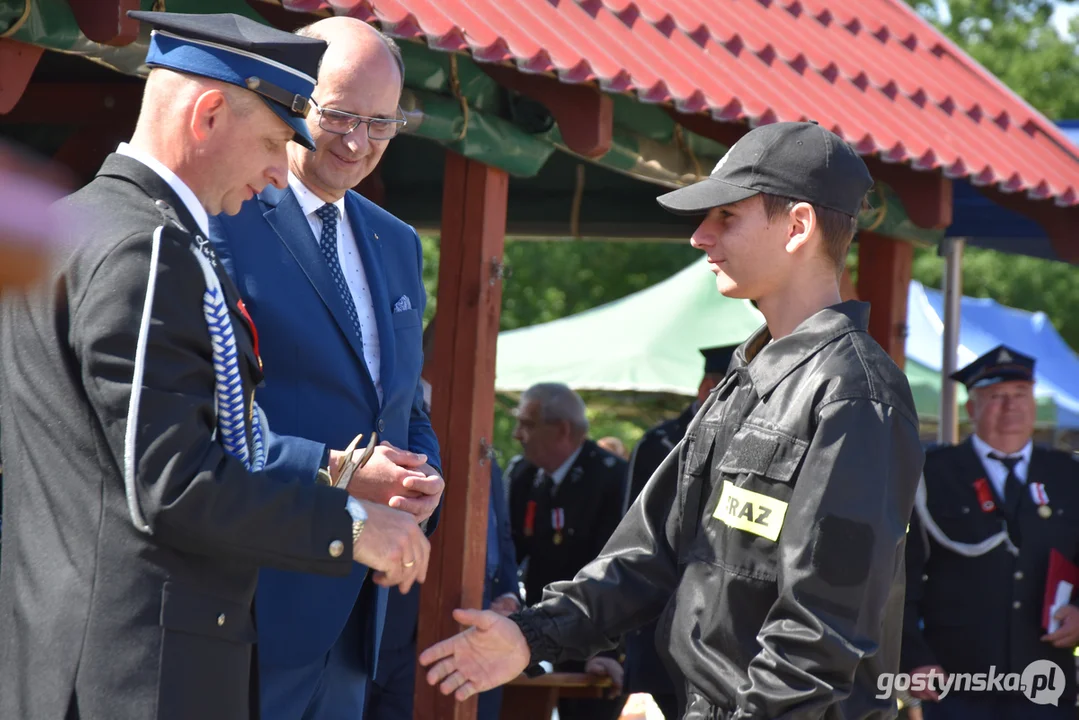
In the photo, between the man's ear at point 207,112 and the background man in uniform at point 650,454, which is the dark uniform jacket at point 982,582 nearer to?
the background man in uniform at point 650,454

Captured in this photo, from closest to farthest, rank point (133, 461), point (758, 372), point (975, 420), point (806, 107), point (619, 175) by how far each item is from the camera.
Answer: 1. point (133, 461)
2. point (758, 372)
3. point (806, 107)
4. point (975, 420)
5. point (619, 175)

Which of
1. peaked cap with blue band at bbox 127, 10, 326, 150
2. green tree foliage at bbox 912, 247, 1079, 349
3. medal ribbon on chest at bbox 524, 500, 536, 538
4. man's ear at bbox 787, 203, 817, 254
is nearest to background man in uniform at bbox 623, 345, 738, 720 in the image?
medal ribbon on chest at bbox 524, 500, 536, 538

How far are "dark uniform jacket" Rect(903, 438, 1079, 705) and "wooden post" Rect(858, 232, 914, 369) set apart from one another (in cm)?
80

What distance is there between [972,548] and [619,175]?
2.44 m

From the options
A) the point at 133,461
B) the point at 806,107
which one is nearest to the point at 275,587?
the point at 133,461

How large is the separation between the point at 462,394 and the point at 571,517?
3083 mm

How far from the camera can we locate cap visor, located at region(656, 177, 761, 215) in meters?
2.46

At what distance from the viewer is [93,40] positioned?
304 cm

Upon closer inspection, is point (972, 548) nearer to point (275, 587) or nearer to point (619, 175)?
point (619, 175)

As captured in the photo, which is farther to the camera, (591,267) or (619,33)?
(591,267)

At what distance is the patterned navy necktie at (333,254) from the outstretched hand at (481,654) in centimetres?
61

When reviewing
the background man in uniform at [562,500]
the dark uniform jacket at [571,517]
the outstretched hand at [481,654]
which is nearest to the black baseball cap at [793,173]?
the outstretched hand at [481,654]

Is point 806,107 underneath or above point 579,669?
above

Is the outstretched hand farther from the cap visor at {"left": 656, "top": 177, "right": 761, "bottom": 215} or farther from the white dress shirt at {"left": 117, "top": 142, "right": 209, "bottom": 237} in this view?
the white dress shirt at {"left": 117, "top": 142, "right": 209, "bottom": 237}
